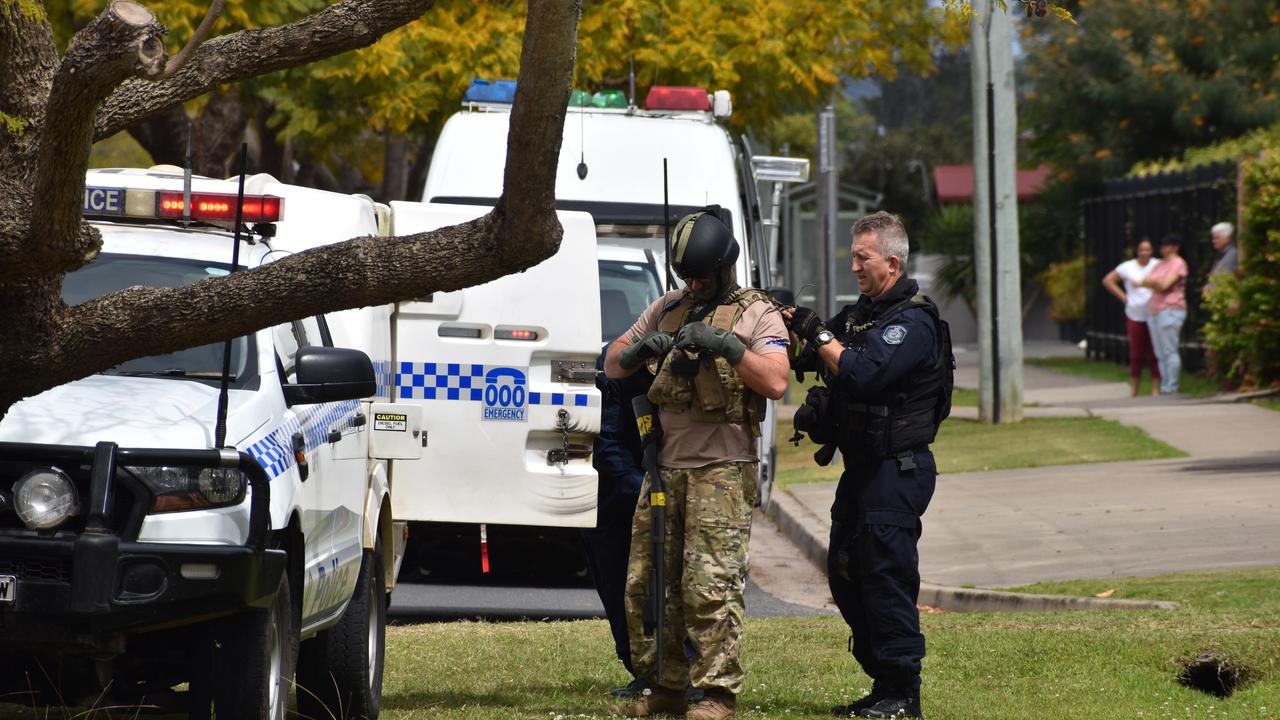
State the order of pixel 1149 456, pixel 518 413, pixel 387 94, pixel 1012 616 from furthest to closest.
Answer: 1. pixel 387 94
2. pixel 1149 456
3. pixel 518 413
4. pixel 1012 616

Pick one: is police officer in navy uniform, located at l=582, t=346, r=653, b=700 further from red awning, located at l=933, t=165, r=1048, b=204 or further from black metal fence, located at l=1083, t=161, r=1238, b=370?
red awning, located at l=933, t=165, r=1048, b=204

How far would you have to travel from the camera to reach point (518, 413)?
9.82 m

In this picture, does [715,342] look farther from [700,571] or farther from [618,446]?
[618,446]

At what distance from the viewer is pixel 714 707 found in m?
6.26

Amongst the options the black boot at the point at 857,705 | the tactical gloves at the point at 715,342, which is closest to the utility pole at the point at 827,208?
the black boot at the point at 857,705

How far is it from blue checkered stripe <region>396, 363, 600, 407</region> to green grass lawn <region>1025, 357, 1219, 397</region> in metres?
11.8

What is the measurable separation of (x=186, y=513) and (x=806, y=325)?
94.3 inches

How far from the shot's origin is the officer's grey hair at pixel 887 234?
21.7 ft

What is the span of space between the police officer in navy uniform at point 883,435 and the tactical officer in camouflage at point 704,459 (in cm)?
30

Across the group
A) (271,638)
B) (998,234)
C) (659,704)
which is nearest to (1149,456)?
(998,234)

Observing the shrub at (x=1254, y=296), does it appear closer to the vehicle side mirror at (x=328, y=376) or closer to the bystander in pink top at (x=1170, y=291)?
the bystander in pink top at (x=1170, y=291)

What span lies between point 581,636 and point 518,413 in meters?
1.43

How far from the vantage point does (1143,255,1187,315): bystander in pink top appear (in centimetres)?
1994

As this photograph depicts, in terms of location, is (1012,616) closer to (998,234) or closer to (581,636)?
(581,636)
